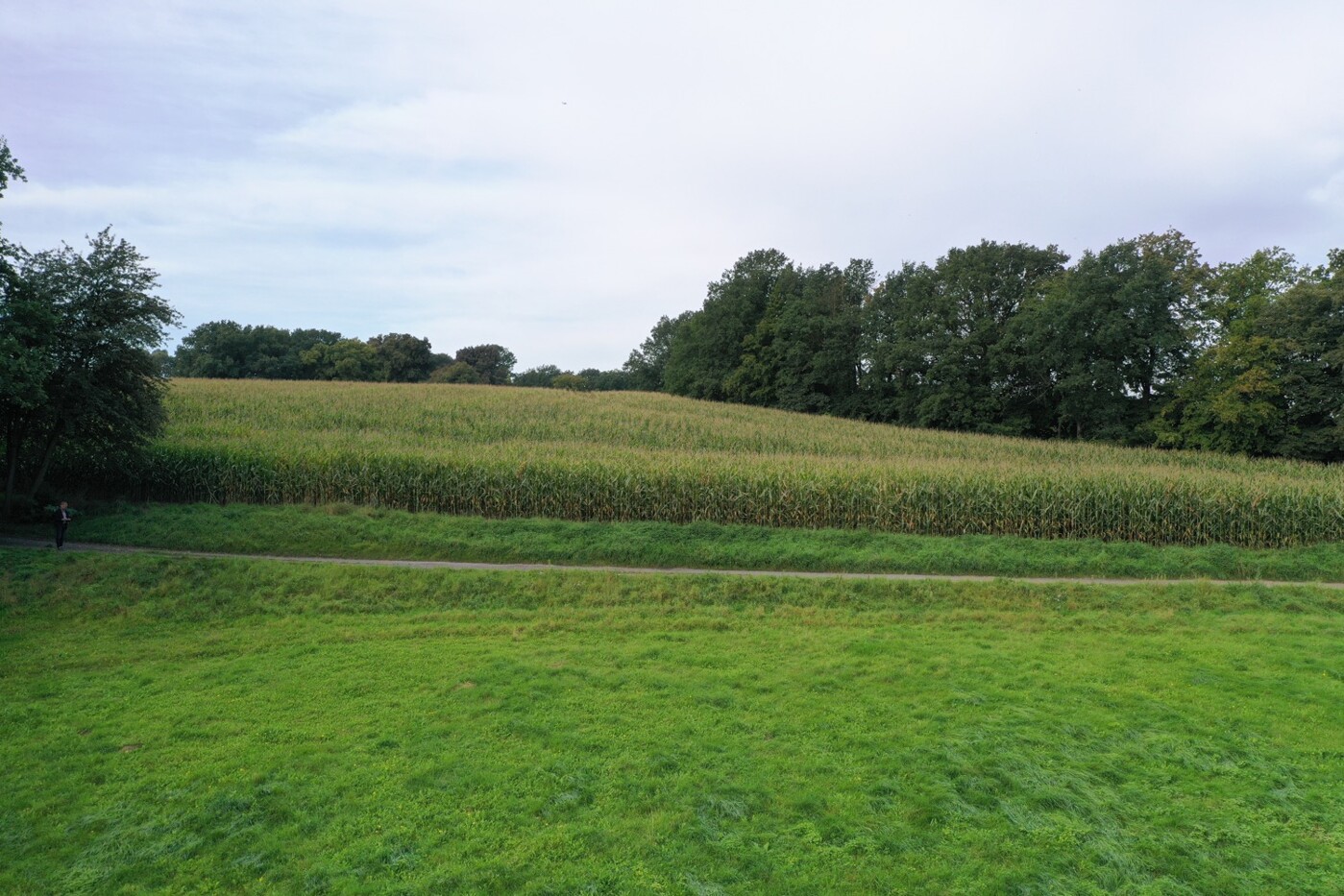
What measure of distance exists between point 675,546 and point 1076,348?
36.1 metres

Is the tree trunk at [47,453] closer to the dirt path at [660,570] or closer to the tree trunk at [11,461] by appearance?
the tree trunk at [11,461]

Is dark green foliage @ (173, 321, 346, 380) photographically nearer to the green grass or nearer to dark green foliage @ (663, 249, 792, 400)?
dark green foliage @ (663, 249, 792, 400)

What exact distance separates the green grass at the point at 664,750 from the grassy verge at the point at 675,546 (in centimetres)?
357

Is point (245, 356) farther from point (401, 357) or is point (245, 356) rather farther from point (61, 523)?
point (61, 523)

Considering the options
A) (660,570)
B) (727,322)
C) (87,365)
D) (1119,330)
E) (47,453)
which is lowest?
(660,570)

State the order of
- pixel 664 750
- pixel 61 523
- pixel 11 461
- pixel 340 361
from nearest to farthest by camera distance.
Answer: pixel 664 750 → pixel 61 523 → pixel 11 461 → pixel 340 361

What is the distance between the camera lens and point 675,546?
18672mm

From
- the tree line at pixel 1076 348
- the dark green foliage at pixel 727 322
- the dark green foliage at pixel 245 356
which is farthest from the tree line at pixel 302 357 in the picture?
the tree line at pixel 1076 348

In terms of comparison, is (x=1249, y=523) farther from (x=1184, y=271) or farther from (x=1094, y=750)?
(x=1184, y=271)

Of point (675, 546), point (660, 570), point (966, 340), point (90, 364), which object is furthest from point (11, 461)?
point (966, 340)

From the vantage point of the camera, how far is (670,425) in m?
40.8

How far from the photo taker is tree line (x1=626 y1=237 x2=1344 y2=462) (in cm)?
3538

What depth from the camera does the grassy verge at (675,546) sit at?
1772cm

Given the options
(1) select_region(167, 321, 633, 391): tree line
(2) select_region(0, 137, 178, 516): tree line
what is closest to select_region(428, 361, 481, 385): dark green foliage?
(1) select_region(167, 321, 633, 391): tree line
